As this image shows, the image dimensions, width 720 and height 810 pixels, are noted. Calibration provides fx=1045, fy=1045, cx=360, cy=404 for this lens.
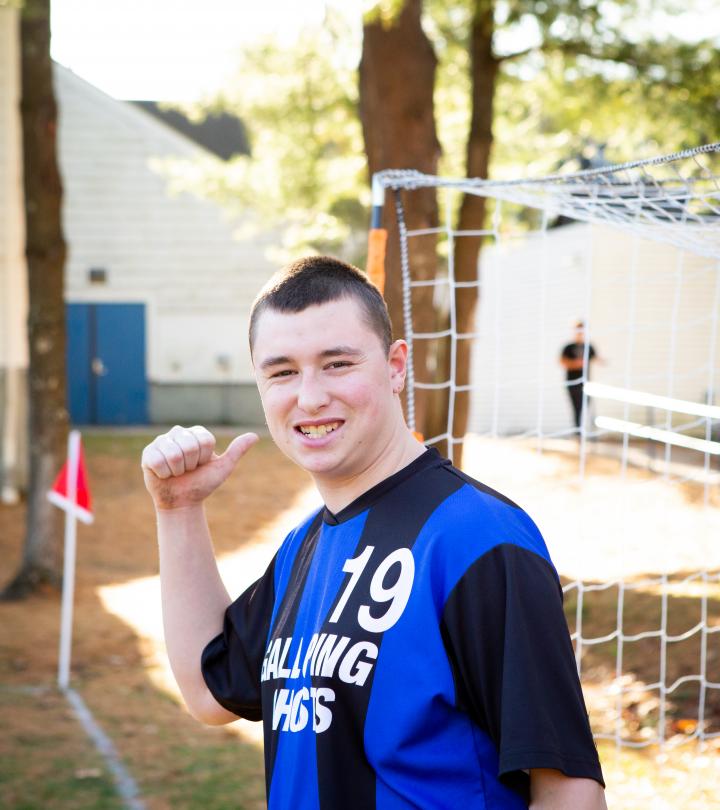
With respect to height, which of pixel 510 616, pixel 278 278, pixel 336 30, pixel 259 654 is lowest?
pixel 259 654

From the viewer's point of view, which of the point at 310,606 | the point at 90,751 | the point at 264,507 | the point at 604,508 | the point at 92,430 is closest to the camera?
the point at 310,606

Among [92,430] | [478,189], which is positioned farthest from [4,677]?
[92,430]

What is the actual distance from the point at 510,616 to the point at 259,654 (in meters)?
0.68

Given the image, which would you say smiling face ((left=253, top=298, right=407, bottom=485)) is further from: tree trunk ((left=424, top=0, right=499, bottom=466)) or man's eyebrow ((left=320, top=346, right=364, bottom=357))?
tree trunk ((left=424, top=0, right=499, bottom=466))

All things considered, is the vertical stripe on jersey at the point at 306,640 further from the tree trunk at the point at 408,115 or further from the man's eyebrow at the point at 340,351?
the tree trunk at the point at 408,115

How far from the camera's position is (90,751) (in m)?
5.53

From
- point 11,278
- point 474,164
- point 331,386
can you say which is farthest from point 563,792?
point 11,278

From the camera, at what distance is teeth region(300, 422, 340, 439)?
1762 millimetres

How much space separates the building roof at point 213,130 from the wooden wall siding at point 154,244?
490 cm

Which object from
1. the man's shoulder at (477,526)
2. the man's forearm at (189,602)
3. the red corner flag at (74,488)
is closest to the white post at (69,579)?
the red corner flag at (74,488)

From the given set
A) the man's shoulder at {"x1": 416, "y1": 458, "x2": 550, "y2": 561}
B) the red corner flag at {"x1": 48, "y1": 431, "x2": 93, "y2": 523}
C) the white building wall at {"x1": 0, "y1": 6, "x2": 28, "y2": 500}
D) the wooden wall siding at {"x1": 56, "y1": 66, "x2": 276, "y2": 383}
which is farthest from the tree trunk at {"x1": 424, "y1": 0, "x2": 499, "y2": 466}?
the wooden wall siding at {"x1": 56, "y1": 66, "x2": 276, "y2": 383}

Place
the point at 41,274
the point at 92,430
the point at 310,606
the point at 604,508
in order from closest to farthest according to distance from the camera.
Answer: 1. the point at 310,606
2. the point at 41,274
3. the point at 604,508
4. the point at 92,430

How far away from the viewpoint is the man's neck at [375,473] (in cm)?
177

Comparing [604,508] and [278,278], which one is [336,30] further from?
[278,278]
